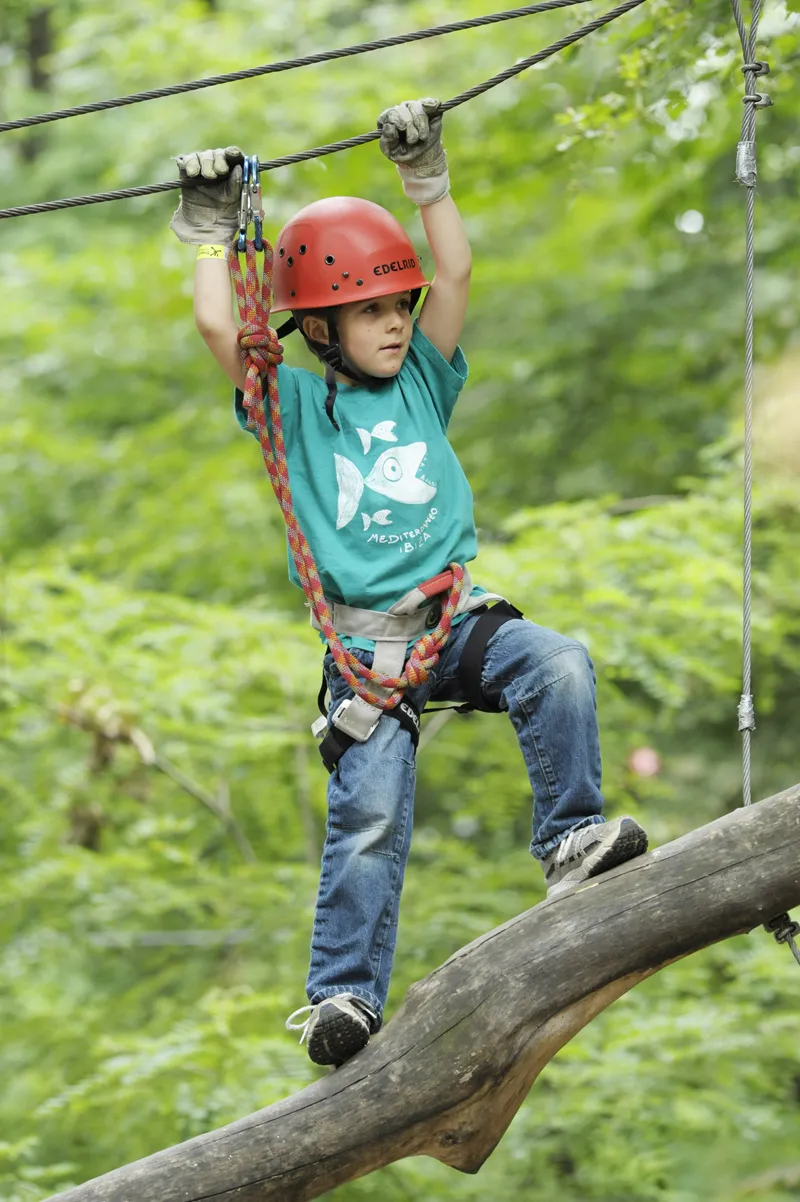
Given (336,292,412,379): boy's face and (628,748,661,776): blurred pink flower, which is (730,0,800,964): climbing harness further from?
(628,748,661,776): blurred pink flower

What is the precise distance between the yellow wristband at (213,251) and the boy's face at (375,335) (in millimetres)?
302

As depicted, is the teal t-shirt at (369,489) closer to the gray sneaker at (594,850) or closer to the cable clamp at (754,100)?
the gray sneaker at (594,850)

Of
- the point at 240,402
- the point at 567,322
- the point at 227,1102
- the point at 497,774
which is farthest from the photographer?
the point at 567,322

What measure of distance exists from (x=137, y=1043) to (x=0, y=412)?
5.11m

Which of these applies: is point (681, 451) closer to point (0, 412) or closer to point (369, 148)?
point (369, 148)

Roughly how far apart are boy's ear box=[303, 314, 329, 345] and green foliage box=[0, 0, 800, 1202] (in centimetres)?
172

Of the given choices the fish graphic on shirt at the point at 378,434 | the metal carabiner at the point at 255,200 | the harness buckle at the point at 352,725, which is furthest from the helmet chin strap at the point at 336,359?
the harness buckle at the point at 352,725

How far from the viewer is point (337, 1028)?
288 centimetres

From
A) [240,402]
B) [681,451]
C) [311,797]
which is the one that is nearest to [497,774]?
[311,797]

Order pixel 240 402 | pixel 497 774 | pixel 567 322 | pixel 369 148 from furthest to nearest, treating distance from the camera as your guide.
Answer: pixel 567 322 → pixel 369 148 → pixel 497 774 → pixel 240 402

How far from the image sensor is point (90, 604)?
6266 mm

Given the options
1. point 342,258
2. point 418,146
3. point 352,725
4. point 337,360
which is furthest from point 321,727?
point 418,146

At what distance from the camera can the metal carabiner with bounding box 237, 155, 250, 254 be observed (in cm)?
301

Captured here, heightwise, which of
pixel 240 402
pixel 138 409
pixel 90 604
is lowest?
pixel 240 402
